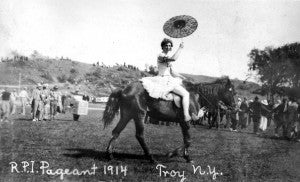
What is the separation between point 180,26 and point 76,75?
46201 mm

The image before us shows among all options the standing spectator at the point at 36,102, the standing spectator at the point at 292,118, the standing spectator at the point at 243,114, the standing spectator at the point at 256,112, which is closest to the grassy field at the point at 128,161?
the standing spectator at the point at 292,118

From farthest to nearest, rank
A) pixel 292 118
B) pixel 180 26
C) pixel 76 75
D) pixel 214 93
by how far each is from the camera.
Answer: pixel 76 75, pixel 292 118, pixel 214 93, pixel 180 26

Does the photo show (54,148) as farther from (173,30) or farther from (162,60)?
(173,30)

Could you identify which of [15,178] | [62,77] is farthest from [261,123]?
[62,77]

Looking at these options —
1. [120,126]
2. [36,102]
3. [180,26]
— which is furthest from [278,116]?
[36,102]

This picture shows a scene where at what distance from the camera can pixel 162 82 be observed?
321 inches

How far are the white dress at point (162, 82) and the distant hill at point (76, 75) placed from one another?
110 ft

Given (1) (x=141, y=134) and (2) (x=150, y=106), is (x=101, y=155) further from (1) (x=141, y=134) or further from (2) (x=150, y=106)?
(2) (x=150, y=106)

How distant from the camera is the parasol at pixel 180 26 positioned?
8.57 m

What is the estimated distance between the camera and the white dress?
26.3 feet

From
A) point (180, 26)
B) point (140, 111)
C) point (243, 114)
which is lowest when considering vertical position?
point (243, 114)

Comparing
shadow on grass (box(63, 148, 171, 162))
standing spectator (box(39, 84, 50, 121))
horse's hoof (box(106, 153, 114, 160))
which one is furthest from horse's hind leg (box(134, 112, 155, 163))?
standing spectator (box(39, 84, 50, 121))

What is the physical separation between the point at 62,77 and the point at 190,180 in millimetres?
46770

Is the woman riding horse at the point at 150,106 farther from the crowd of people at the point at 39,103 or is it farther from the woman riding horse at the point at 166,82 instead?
the crowd of people at the point at 39,103
